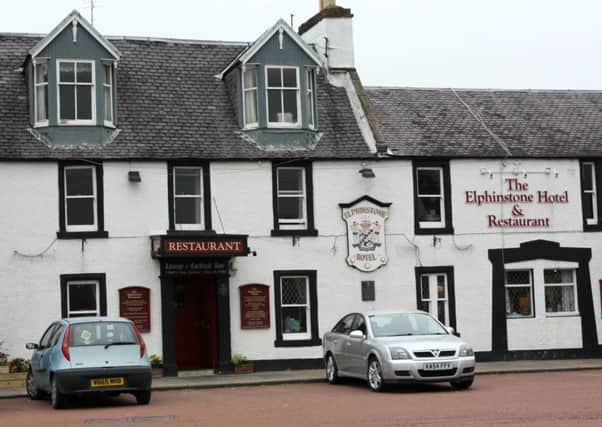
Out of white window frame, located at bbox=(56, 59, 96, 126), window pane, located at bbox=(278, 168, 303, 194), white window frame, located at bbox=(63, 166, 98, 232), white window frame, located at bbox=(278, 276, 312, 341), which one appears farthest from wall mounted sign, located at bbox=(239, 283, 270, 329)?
white window frame, located at bbox=(56, 59, 96, 126)

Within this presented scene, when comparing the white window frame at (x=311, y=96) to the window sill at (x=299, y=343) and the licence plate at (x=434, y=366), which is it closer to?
the window sill at (x=299, y=343)

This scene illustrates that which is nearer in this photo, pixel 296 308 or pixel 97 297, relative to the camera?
pixel 97 297

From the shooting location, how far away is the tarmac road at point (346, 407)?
628 inches

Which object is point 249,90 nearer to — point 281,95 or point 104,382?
point 281,95

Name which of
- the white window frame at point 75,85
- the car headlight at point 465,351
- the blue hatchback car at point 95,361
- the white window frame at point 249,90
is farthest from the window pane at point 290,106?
the blue hatchback car at point 95,361

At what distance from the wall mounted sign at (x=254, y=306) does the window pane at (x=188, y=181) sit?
2.78m

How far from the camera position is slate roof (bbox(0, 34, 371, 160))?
2791 cm

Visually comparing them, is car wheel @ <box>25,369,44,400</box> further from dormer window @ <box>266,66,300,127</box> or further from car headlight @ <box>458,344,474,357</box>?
dormer window @ <box>266,66,300,127</box>

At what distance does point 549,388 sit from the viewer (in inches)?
840

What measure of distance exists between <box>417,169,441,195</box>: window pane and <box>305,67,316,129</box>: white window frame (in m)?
3.22

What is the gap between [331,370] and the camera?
960 inches

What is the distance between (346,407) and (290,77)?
1330 cm

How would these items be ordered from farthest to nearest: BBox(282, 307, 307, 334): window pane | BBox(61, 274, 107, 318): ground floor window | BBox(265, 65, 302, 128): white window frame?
BBox(265, 65, 302, 128): white window frame, BBox(282, 307, 307, 334): window pane, BBox(61, 274, 107, 318): ground floor window

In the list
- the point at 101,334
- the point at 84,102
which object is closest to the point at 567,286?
the point at 84,102
